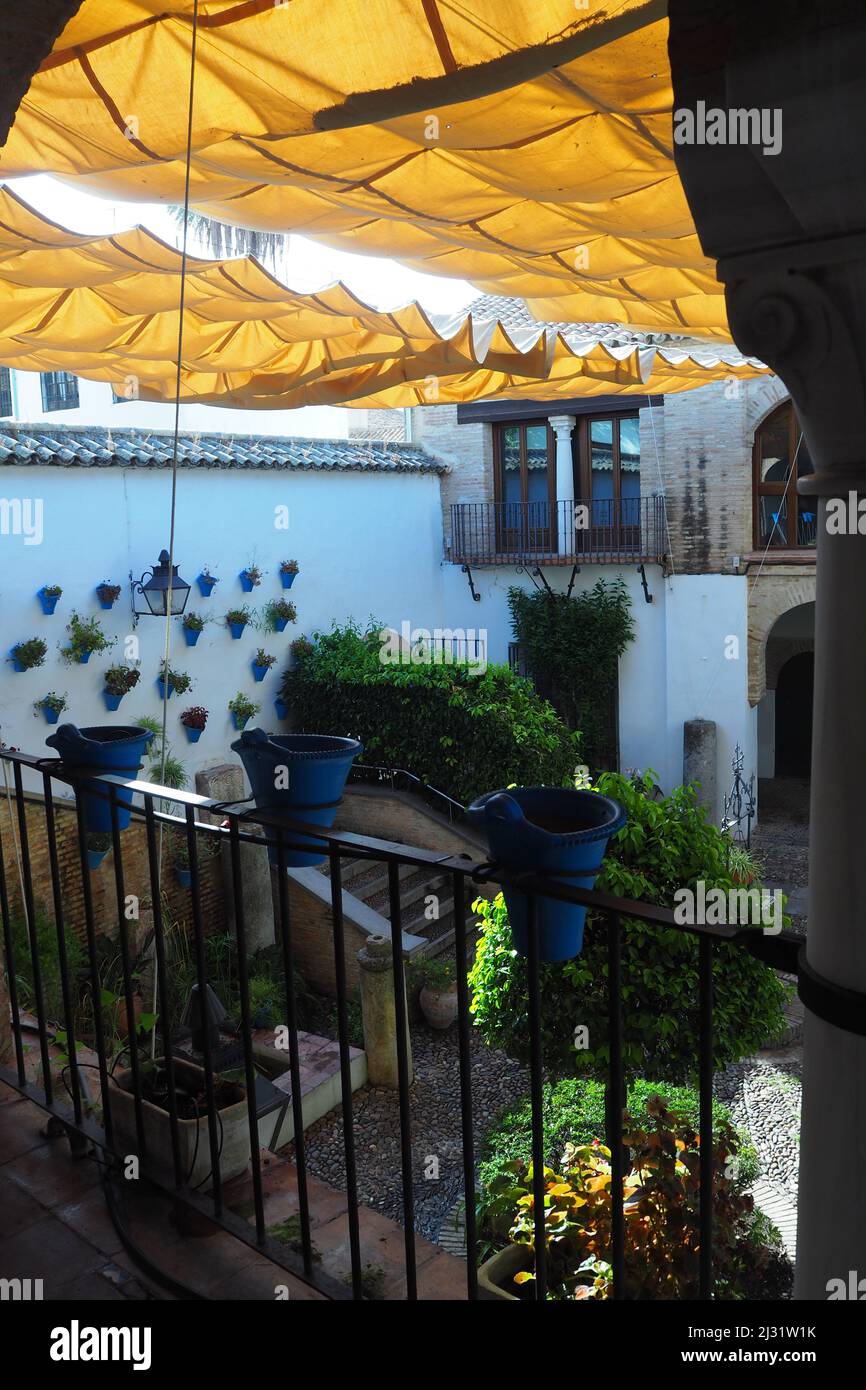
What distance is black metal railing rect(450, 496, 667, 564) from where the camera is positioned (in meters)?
14.8

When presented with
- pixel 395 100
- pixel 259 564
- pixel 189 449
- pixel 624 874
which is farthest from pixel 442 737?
pixel 395 100

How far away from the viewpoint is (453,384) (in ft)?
22.1

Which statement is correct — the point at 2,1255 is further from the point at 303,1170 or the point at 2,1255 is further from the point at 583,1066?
the point at 583,1066

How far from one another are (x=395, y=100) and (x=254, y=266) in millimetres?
1861

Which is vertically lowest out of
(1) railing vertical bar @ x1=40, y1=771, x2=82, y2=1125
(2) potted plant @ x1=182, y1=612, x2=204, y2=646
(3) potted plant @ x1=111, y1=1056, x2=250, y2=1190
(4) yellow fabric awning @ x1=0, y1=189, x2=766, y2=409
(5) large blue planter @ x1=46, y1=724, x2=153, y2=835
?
(3) potted plant @ x1=111, y1=1056, x2=250, y2=1190

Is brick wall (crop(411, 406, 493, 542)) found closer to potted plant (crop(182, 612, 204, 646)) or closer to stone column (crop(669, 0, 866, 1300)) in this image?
potted plant (crop(182, 612, 204, 646))

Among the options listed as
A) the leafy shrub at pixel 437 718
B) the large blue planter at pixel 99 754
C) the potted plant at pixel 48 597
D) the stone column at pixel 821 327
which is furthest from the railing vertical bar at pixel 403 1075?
the leafy shrub at pixel 437 718

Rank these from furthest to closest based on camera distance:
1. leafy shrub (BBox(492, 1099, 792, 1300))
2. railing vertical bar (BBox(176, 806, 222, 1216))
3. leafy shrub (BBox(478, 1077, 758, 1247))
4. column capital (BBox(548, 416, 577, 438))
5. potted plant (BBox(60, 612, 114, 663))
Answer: column capital (BBox(548, 416, 577, 438)) → potted plant (BBox(60, 612, 114, 663)) → leafy shrub (BBox(478, 1077, 758, 1247)) → leafy shrub (BBox(492, 1099, 792, 1300)) → railing vertical bar (BBox(176, 806, 222, 1216))

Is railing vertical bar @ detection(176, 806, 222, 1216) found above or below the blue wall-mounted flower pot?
below

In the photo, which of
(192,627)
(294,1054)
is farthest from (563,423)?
(294,1054)

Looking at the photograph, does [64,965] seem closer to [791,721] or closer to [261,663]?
[261,663]

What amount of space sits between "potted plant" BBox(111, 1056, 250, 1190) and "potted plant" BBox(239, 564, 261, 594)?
9.32 m

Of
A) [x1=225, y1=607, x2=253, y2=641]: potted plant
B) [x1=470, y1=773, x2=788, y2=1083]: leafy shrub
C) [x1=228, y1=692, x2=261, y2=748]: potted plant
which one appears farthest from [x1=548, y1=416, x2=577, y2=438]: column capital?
[x1=470, y1=773, x2=788, y2=1083]: leafy shrub

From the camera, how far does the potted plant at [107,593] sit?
10.4 m
